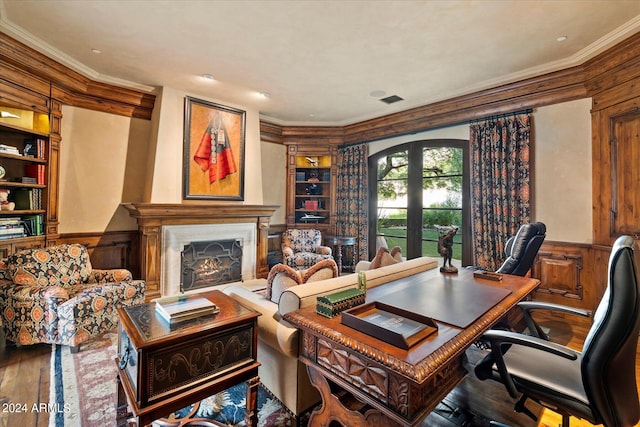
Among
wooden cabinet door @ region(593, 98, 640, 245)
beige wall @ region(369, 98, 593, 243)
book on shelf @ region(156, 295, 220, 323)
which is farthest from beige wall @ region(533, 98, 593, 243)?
book on shelf @ region(156, 295, 220, 323)

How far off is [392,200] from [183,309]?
4.47 m

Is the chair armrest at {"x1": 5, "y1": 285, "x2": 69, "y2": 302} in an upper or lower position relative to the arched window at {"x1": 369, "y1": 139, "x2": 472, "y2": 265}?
lower

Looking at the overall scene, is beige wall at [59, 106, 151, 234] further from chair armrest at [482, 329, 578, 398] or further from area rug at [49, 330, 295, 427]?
chair armrest at [482, 329, 578, 398]

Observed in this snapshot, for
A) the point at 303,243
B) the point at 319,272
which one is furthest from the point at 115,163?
the point at 319,272

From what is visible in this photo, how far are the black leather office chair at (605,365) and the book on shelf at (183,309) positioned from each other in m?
1.51

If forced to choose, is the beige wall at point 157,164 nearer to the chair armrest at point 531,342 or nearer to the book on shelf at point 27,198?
the book on shelf at point 27,198

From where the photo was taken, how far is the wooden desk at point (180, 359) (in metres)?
1.29

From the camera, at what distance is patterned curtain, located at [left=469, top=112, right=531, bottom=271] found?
146 inches

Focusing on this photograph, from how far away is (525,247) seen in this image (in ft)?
7.64

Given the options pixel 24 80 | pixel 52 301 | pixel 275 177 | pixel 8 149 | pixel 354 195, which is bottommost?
pixel 52 301

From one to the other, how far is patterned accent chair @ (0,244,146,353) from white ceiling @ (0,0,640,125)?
233 centimetres

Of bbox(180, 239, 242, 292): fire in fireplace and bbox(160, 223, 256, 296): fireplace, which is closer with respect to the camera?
bbox(160, 223, 256, 296): fireplace

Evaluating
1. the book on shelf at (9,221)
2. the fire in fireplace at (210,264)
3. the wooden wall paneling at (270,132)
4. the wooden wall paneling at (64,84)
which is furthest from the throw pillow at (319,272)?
the wooden wall paneling at (270,132)

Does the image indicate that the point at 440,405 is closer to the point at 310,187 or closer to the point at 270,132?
the point at 310,187
